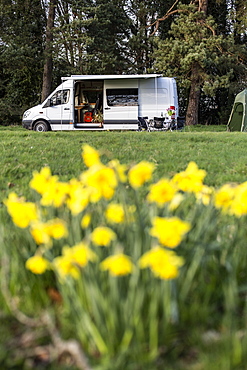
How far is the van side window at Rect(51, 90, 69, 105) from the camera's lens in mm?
15305

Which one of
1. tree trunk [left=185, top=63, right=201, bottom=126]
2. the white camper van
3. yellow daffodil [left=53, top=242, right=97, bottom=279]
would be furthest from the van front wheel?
yellow daffodil [left=53, top=242, right=97, bottom=279]

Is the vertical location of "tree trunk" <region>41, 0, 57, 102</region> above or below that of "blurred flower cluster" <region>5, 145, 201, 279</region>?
above

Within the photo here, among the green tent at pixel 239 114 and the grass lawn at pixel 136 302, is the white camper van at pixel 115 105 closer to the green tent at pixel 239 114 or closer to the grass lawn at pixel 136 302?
the green tent at pixel 239 114

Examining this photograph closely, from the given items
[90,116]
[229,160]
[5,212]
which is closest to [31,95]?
[90,116]

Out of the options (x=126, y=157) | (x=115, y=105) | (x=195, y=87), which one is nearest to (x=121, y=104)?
(x=115, y=105)

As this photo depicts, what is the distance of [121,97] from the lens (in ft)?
51.9

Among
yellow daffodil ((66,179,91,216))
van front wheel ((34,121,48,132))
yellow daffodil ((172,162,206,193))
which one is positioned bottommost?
yellow daffodil ((66,179,91,216))

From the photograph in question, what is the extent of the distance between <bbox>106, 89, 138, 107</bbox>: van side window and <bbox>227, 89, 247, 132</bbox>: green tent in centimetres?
411

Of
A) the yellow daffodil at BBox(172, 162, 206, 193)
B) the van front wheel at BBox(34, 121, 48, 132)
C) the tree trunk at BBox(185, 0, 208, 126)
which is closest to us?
the yellow daffodil at BBox(172, 162, 206, 193)

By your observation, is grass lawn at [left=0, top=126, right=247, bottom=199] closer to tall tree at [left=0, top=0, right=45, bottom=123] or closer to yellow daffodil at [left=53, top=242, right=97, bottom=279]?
yellow daffodil at [left=53, top=242, right=97, bottom=279]

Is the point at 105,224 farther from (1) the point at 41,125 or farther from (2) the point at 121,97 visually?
(2) the point at 121,97

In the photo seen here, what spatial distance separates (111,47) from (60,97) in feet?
24.9

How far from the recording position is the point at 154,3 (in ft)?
77.7

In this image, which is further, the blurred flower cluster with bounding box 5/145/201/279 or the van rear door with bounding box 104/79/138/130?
the van rear door with bounding box 104/79/138/130
